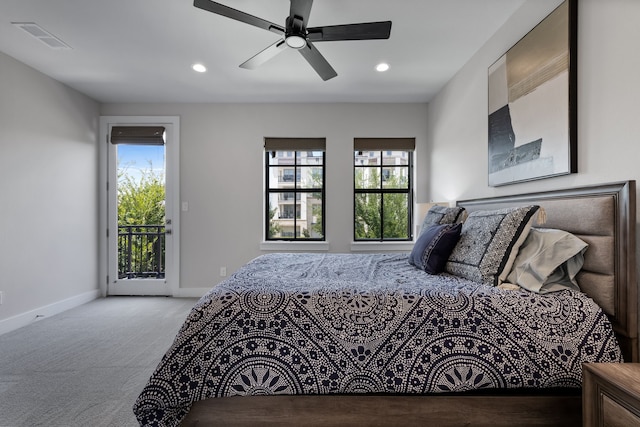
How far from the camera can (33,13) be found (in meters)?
2.15

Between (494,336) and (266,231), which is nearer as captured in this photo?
(494,336)

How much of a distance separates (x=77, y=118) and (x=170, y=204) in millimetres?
1462

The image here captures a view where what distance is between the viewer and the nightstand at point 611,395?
2.98 ft

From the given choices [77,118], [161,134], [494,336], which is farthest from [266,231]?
[494,336]

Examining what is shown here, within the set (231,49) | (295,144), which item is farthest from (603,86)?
(295,144)

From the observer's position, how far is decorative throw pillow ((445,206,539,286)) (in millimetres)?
1525

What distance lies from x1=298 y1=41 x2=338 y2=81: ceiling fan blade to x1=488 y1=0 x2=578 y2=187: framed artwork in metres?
1.33

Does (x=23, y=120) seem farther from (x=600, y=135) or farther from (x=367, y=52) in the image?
(x=600, y=135)

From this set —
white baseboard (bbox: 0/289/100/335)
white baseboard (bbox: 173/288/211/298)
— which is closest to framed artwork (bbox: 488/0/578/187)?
white baseboard (bbox: 173/288/211/298)

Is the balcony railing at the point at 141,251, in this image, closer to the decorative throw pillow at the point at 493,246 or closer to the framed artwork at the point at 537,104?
the decorative throw pillow at the point at 493,246

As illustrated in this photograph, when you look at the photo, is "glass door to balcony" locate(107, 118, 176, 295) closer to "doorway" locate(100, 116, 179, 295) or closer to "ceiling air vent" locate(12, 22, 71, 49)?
"doorway" locate(100, 116, 179, 295)

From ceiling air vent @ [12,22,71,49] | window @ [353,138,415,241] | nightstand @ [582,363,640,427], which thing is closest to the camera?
nightstand @ [582,363,640,427]

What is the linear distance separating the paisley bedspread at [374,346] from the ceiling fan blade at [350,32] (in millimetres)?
1600

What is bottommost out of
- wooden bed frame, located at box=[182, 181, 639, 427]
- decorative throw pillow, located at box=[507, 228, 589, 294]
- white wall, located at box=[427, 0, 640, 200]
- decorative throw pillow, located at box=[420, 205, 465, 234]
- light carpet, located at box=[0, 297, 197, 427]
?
light carpet, located at box=[0, 297, 197, 427]
